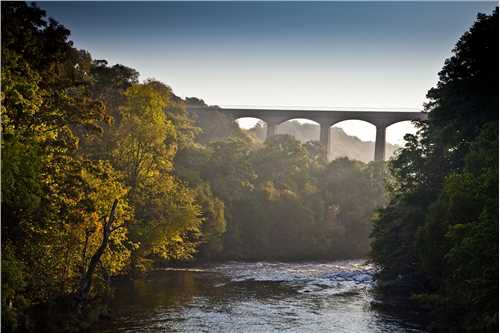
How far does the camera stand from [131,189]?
27344 millimetres

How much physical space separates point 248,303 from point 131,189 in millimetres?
7775

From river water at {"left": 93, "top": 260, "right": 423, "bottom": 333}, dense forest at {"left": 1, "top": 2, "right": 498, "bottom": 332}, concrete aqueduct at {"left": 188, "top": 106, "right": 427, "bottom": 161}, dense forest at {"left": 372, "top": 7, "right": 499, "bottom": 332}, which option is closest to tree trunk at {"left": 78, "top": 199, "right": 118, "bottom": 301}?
dense forest at {"left": 1, "top": 2, "right": 498, "bottom": 332}

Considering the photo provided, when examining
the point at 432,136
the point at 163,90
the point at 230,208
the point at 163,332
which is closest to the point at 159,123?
the point at 163,90

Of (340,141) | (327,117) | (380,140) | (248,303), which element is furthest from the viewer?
(340,141)

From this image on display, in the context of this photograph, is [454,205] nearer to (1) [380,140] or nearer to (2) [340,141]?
(1) [380,140]

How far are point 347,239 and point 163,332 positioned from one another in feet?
121

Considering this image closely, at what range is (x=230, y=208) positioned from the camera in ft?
161

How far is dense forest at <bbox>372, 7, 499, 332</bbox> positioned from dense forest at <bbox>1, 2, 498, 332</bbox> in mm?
60

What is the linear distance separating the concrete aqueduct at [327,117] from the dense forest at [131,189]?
1182 inches

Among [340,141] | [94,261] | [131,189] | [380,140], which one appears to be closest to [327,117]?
[380,140]

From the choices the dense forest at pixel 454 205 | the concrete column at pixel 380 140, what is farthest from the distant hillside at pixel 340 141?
the dense forest at pixel 454 205

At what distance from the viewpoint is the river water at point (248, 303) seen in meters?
20.6

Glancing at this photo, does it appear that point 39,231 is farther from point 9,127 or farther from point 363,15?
point 363,15

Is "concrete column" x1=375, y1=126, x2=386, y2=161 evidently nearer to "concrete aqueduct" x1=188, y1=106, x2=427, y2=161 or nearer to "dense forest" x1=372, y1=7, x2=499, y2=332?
"concrete aqueduct" x1=188, y1=106, x2=427, y2=161
